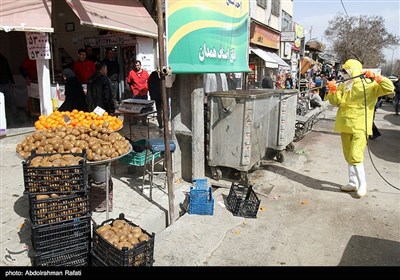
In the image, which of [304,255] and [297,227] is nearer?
[304,255]

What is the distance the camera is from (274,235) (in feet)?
13.3

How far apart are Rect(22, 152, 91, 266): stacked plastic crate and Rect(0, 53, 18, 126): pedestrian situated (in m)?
6.59

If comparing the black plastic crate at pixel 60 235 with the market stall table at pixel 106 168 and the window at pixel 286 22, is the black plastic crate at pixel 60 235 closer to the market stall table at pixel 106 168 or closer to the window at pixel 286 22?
the market stall table at pixel 106 168

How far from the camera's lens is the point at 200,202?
4.46 meters

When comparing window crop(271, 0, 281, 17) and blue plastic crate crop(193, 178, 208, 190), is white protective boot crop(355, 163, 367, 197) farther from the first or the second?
window crop(271, 0, 281, 17)

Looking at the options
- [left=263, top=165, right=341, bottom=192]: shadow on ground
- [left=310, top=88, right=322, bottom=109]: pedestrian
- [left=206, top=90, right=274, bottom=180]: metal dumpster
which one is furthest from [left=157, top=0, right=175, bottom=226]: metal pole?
[left=310, top=88, right=322, bottom=109]: pedestrian

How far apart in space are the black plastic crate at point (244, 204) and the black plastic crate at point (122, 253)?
179cm

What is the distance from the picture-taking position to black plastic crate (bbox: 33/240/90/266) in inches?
116

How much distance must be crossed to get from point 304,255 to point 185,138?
2659 millimetres

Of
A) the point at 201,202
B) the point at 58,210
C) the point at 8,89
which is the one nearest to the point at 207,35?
the point at 201,202

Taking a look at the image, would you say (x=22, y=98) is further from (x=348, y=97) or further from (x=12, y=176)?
(x=348, y=97)

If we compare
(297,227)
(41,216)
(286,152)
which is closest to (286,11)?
(286,152)

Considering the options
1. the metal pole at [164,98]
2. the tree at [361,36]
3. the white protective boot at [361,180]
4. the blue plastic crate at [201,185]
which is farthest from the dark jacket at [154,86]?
the tree at [361,36]
